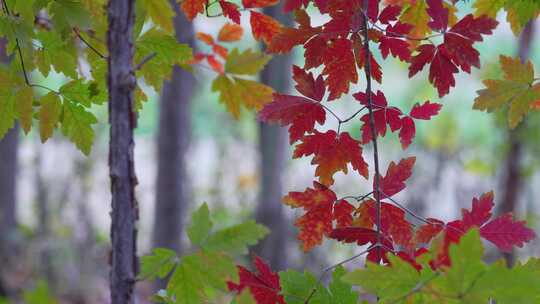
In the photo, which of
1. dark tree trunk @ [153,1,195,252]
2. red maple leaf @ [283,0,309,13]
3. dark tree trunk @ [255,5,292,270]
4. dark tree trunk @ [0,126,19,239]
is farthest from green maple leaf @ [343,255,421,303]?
dark tree trunk @ [0,126,19,239]

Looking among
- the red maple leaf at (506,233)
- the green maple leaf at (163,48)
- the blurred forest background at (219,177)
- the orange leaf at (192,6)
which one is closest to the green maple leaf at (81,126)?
the green maple leaf at (163,48)

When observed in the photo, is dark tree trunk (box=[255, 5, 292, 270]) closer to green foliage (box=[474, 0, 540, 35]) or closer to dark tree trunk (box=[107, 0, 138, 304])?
Answer: green foliage (box=[474, 0, 540, 35])

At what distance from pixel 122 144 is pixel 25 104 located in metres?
0.32

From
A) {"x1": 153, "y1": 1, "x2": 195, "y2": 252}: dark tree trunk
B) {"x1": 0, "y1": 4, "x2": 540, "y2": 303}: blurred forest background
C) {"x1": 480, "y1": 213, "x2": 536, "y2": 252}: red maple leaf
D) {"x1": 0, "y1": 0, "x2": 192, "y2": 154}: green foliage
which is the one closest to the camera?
{"x1": 480, "y1": 213, "x2": 536, "y2": 252}: red maple leaf

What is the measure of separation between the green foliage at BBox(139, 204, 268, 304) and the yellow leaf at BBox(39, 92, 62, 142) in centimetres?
37

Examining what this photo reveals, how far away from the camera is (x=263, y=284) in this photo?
1.04 m

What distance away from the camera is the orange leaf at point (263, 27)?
1.23 m

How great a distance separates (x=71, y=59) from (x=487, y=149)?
6633 mm

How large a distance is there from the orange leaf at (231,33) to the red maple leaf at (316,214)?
2.17ft

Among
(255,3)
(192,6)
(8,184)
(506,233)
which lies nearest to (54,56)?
(192,6)

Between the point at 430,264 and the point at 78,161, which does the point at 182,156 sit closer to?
the point at 78,161

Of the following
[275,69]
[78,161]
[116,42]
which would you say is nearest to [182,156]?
[275,69]

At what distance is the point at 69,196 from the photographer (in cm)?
661

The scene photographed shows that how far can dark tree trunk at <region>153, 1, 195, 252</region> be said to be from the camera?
15.0 feet
